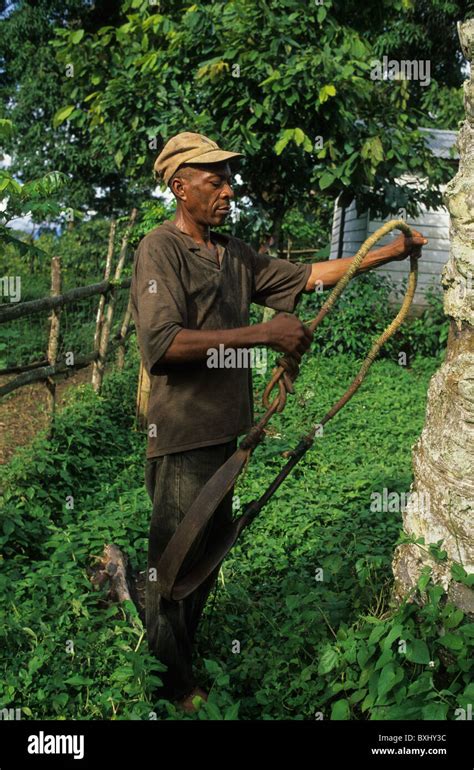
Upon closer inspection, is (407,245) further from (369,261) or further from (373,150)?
(373,150)

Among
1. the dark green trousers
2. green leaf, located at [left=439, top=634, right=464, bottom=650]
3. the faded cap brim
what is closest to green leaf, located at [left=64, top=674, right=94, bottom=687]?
the dark green trousers

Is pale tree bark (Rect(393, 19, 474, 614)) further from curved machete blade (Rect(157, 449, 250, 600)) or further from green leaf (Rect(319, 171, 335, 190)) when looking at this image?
green leaf (Rect(319, 171, 335, 190))

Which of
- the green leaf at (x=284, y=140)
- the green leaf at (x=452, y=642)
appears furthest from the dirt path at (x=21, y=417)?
the green leaf at (x=452, y=642)

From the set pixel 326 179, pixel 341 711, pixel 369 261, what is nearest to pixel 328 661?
pixel 341 711

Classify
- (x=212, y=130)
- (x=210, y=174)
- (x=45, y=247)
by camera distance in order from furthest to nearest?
(x=45, y=247) < (x=212, y=130) < (x=210, y=174)

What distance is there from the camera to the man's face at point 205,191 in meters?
3.12

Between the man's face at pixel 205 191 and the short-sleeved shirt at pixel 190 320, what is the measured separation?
115 millimetres

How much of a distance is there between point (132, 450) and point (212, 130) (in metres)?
3.73

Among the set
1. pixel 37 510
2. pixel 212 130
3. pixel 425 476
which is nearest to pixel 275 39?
pixel 212 130

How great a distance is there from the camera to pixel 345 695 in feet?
10.6

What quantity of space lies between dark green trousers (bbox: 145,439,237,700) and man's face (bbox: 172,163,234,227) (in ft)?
3.08

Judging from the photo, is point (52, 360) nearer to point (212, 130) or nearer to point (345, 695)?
point (212, 130)

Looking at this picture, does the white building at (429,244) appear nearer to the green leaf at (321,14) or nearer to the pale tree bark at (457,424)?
the green leaf at (321,14)

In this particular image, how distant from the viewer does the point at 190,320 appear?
10.4 ft
